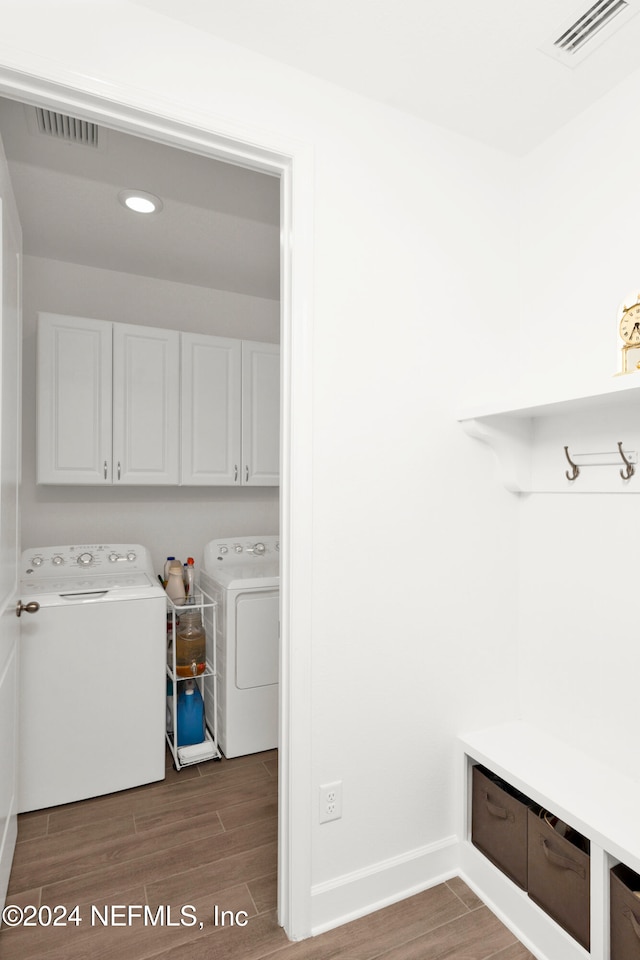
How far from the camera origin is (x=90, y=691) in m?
2.21

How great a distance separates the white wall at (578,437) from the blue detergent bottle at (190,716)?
1.53 metres

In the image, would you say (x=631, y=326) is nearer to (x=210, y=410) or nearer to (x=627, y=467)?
(x=627, y=467)

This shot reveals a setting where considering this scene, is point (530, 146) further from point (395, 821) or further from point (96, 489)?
point (96, 489)

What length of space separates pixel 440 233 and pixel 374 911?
2.11m

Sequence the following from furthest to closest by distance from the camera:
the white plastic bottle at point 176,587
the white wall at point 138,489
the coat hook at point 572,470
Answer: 1. the white wall at point 138,489
2. the white plastic bottle at point 176,587
3. the coat hook at point 572,470

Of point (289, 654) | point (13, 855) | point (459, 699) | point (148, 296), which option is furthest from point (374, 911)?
point (148, 296)

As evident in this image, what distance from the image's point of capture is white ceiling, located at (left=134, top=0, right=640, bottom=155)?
4.25ft

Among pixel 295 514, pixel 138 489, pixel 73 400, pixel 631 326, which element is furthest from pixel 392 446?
pixel 138 489

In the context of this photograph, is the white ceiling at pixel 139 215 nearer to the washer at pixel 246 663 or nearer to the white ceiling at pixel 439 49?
the white ceiling at pixel 439 49

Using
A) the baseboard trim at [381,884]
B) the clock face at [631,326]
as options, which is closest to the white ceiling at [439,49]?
the clock face at [631,326]

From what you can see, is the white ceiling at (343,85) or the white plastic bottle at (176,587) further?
the white plastic bottle at (176,587)

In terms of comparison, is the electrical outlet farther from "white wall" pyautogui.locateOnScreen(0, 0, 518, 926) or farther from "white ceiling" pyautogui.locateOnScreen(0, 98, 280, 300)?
"white ceiling" pyautogui.locateOnScreen(0, 98, 280, 300)

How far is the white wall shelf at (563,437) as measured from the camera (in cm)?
143

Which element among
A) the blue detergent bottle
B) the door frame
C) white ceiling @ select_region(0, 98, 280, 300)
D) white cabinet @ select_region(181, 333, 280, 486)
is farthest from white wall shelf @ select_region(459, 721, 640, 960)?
white ceiling @ select_region(0, 98, 280, 300)
